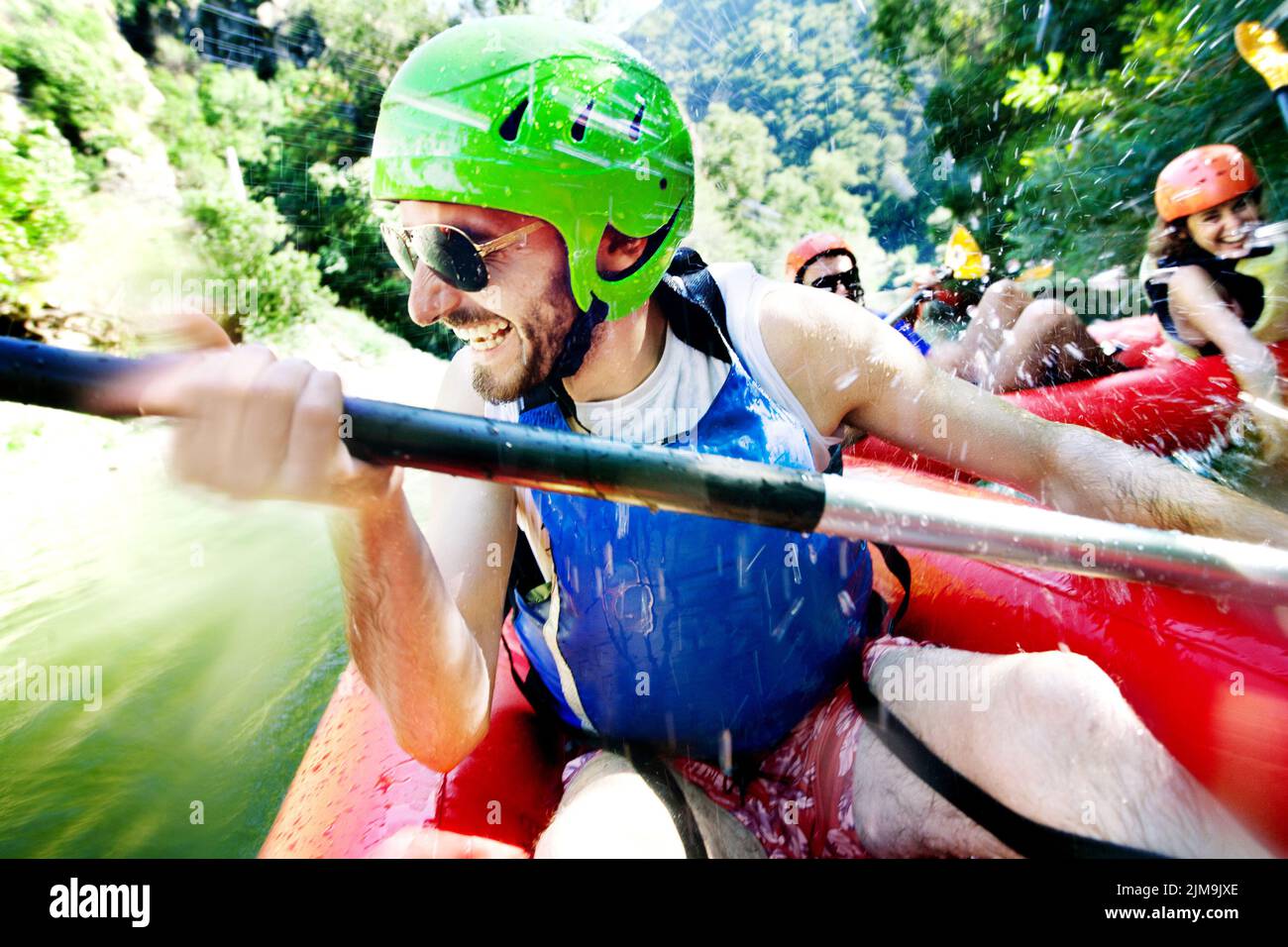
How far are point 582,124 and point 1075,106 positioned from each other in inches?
290

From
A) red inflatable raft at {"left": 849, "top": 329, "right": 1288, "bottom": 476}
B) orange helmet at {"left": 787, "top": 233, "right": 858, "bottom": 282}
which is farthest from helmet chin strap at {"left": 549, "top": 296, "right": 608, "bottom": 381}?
orange helmet at {"left": 787, "top": 233, "right": 858, "bottom": 282}

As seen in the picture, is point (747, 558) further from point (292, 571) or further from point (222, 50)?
point (222, 50)

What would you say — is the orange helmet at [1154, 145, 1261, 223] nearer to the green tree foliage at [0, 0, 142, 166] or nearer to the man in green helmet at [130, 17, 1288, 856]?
the man in green helmet at [130, 17, 1288, 856]

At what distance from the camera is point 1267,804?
1319 mm

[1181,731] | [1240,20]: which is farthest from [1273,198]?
[1181,731]

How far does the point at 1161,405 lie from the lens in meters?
3.24

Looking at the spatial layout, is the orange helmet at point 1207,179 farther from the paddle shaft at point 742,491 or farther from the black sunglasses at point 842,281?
the paddle shaft at point 742,491

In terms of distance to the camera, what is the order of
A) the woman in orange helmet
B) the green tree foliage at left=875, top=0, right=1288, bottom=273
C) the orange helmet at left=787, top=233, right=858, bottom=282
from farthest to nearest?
the green tree foliage at left=875, top=0, right=1288, bottom=273 → the orange helmet at left=787, top=233, right=858, bottom=282 → the woman in orange helmet

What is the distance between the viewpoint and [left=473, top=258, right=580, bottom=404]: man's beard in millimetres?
1586

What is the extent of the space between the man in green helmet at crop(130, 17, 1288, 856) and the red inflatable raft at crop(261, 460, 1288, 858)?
0.17 metres

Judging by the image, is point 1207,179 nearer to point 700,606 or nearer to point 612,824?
point 700,606

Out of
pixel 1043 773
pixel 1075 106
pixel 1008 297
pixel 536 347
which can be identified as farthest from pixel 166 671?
pixel 1075 106

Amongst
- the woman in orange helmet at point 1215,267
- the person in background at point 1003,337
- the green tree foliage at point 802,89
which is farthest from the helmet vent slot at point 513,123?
the green tree foliage at point 802,89

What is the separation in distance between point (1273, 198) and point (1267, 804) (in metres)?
5.10
